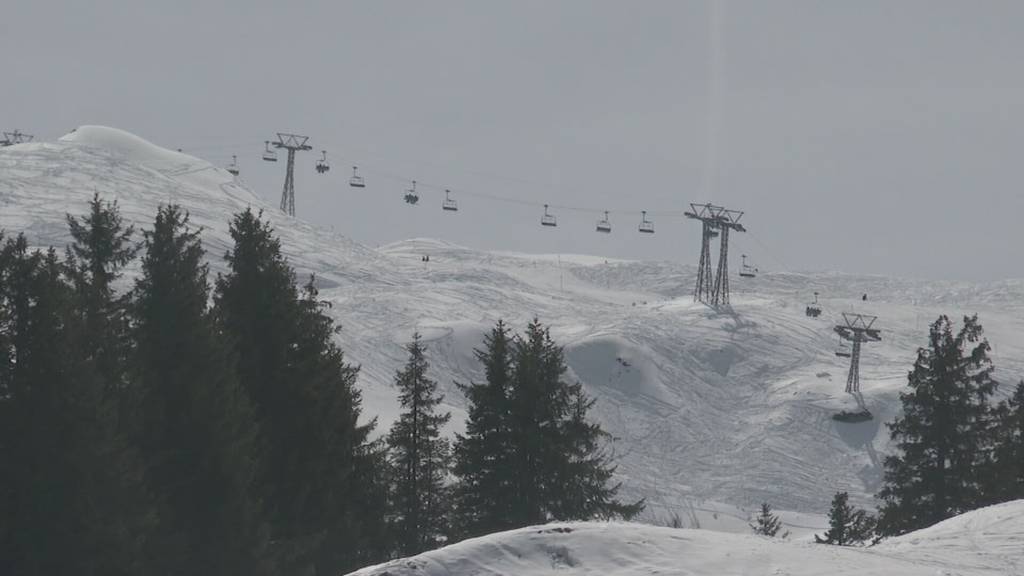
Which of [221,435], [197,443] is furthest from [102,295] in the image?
[221,435]

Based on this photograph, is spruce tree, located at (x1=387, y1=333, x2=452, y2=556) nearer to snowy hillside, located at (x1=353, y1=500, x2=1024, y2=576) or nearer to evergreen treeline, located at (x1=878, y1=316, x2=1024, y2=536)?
evergreen treeline, located at (x1=878, y1=316, x2=1024, y2=536)

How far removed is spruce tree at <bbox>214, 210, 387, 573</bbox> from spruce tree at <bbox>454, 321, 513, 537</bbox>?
363 cm

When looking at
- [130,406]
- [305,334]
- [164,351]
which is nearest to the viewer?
[130,406]

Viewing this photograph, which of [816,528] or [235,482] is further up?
[235,482]

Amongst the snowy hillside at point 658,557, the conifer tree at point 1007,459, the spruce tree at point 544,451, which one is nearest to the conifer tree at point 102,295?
the spruce tree at point 544,451

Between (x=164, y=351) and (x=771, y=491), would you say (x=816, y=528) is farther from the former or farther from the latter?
(x=164, y=351)

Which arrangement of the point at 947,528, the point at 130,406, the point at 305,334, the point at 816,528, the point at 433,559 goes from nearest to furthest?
the point at 433,559 < the point at 947,528 < the point at 130,406 < the point at 305,334 < the point at 816,528

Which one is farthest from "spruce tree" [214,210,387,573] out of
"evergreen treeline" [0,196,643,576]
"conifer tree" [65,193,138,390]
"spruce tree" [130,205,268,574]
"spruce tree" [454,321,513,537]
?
"spruce tree" [454,321,513,537]

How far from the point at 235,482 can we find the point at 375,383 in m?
68.4

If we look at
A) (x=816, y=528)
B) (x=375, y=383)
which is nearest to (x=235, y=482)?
(x=816, y=528)

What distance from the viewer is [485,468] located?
36438mm

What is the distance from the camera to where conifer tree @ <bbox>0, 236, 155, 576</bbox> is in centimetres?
2362

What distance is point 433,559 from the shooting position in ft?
59.0

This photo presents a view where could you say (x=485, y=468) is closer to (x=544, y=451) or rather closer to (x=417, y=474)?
(x=544, y=451)
